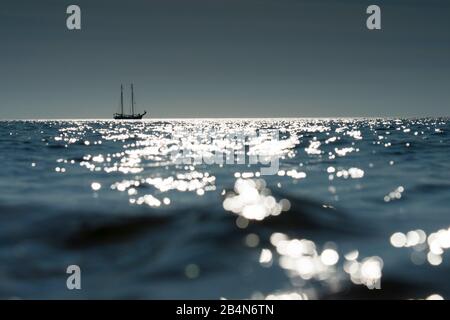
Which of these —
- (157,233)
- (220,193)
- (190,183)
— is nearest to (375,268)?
(157,233)

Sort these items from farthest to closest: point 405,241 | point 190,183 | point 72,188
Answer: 1. point 190,183
2. point 72,188
3. point 405,241

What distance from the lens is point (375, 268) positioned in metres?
5.44

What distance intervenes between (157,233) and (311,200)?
3915 mm

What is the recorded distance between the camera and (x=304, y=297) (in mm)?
4609

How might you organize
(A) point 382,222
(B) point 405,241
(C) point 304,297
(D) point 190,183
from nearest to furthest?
(C) point 304,297
(B) point 405,241
(A) point 382,222
(D) point 190,183

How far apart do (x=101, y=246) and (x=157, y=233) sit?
100 centimetres

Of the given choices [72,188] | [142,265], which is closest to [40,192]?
[72,188]

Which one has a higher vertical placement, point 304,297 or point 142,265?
point 142,265

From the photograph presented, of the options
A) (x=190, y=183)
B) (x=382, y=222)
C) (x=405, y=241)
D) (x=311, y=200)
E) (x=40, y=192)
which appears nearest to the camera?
(x=405, y=241)
